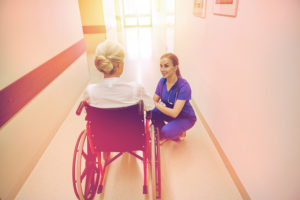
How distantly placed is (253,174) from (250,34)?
3.35 feet

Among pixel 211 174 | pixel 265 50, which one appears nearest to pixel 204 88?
pixel 211 174

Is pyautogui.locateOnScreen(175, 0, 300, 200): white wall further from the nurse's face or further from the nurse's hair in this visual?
the nurse's hair

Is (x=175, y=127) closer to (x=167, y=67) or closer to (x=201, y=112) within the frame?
(x=167, y=67)

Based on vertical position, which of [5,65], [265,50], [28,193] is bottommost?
[28,193]

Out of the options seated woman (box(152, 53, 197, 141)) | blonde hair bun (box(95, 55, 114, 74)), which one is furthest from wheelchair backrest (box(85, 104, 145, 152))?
seated woman (box(152, 53, 197, 141))

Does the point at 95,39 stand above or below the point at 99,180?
above

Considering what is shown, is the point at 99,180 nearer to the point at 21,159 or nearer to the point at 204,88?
the point at 21,159

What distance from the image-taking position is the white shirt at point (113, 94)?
4.21 ft

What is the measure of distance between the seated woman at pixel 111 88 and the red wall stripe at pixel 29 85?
0.80m

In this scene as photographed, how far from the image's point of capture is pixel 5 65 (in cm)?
162

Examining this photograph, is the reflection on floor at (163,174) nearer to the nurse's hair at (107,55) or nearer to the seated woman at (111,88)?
the seated woman at (111,88)

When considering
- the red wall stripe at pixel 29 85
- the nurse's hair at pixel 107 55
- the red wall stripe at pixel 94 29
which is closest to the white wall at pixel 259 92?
the nurse's hair at pixel 107 55

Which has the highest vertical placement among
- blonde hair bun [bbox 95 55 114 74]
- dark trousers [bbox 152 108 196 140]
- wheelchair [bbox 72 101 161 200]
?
blonde hair bun [bbox 95 55 114 74]

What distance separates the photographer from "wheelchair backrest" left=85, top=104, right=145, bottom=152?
126cm
